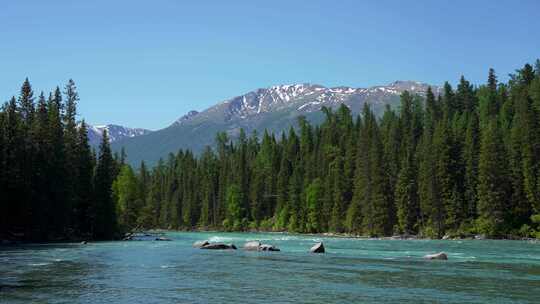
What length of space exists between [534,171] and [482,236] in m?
12.1

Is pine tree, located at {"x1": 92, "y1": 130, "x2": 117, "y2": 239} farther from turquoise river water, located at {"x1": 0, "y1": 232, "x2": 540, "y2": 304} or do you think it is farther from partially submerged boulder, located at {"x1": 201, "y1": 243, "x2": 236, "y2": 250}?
turquoise river water, located at {"x1": 0, "y1": 232, "x2": 540, "y2": 304}

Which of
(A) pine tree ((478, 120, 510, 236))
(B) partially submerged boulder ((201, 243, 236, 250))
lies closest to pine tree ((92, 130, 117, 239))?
(B) partially submerged boulder ((201, 243, 236, 250))

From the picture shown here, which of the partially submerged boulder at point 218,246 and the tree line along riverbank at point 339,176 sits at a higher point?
the tree line along riverbank at point 339,176

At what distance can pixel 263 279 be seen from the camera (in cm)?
3325

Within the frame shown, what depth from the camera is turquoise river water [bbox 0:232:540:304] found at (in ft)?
87.0

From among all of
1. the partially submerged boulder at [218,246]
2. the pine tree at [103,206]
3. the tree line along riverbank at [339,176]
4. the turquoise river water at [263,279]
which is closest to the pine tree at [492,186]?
the tree line along riverbank at [339,176]

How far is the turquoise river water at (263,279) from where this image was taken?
2652 cm

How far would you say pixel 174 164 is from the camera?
19825 centimetres

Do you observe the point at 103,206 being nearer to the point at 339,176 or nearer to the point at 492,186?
the point at 339,176

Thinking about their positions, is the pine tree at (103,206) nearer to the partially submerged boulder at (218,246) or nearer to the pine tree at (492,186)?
the partially submerged boulder at (218,246)

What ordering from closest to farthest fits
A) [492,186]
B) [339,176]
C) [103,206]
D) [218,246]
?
1. [218,246]
2. [103,206]
3. [492,186]
4. [339,176]

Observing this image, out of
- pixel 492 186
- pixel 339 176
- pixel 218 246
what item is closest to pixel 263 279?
pixel 218 246

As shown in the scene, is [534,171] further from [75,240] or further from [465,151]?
[75,240]

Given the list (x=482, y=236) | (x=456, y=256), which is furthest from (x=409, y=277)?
(x=482, y=236)
